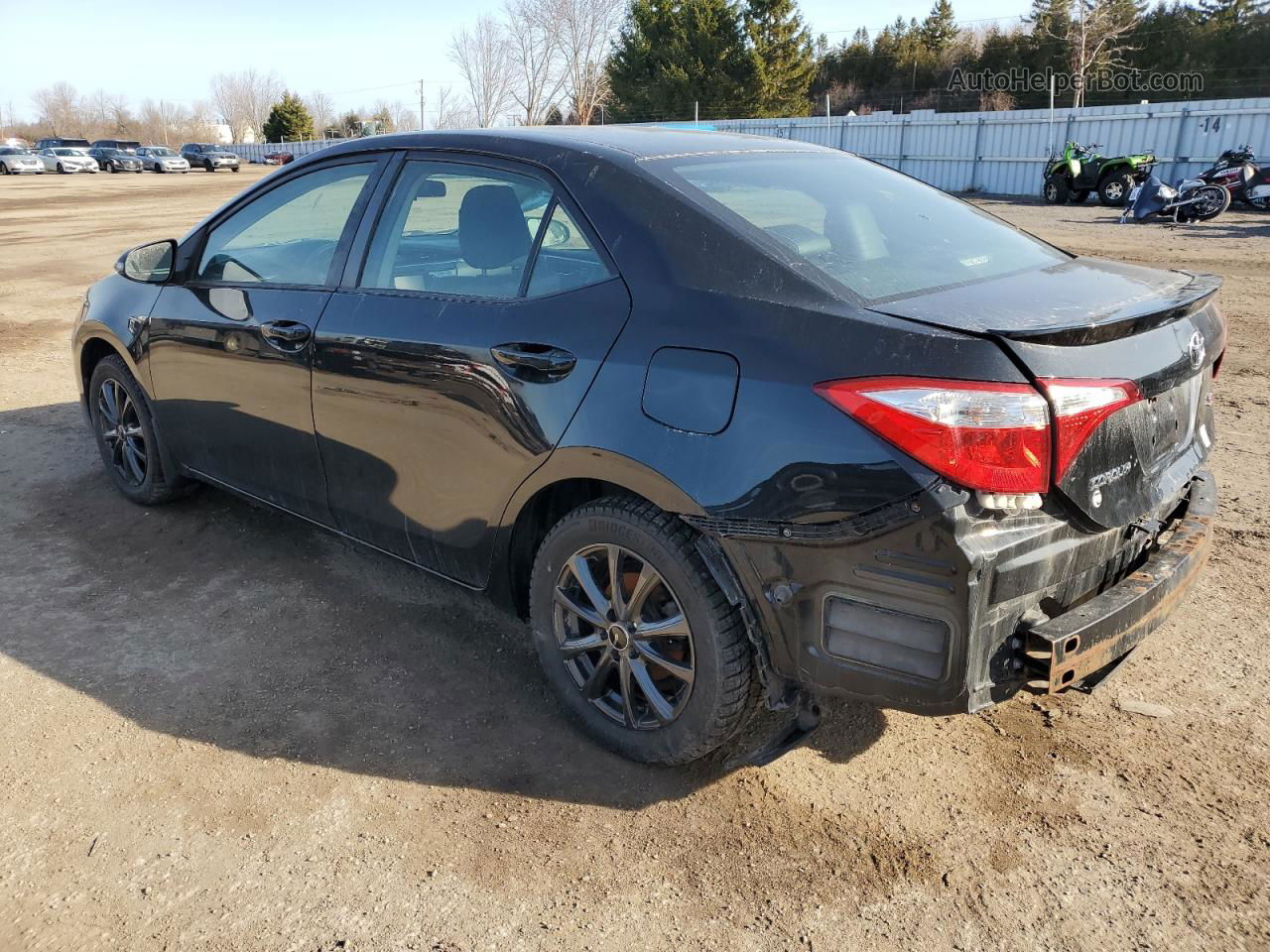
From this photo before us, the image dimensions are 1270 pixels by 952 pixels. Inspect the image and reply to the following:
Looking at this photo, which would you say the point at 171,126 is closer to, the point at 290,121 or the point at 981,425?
the point at 290,121

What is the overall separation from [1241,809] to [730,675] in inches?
56.2

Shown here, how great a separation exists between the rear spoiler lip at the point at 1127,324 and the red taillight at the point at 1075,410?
0.33 feet

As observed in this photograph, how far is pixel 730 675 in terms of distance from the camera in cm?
251

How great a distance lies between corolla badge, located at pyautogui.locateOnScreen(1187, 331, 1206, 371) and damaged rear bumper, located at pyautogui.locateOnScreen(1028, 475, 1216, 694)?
476mm

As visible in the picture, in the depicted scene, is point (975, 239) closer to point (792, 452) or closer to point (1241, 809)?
point (792, 452)

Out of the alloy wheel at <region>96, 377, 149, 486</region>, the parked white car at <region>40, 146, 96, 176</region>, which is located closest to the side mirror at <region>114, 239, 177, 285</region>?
the alloy wheel at <region>96, 377, 149, 486</region>

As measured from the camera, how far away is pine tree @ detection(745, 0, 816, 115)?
50719 mm

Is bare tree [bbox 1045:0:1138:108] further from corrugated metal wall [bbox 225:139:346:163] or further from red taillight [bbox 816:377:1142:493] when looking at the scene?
red taillight [bbox 816:377:1142:493]

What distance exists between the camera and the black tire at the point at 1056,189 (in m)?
22.7


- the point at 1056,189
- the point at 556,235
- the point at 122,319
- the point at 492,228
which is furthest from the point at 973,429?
the point at 1056,189

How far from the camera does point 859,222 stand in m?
2.93

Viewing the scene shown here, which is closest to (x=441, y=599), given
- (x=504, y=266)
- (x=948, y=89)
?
(x=504, y=266)

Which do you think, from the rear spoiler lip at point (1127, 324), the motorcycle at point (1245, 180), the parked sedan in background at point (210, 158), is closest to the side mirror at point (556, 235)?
the rear spoiler lip at point (1127, 324)

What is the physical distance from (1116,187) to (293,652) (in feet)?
75.5
